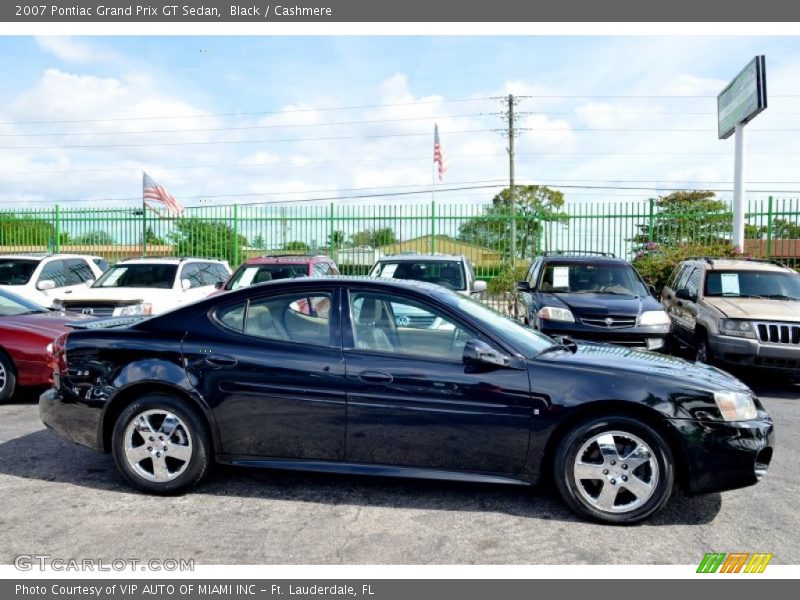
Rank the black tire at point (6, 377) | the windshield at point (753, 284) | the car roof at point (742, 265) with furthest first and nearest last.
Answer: the car roof at point (742, 265), the windshield at point (753, 284), the black tire at point (6, 377)

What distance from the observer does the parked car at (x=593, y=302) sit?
9195 millimetres

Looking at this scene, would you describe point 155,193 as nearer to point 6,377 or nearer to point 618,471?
point 6,377

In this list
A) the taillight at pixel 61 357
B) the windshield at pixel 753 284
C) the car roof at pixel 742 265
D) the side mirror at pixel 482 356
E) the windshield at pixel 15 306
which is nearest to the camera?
the side mirror at pixel 482 356

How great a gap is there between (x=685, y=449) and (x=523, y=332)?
52.2 inches

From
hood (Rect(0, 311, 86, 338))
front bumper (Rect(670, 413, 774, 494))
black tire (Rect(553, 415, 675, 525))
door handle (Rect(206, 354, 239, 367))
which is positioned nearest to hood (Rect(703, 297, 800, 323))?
front bumper (Rect(670, 413, 774, 494))

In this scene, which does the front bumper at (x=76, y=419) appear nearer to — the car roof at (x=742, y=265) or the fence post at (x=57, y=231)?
the car roof at (x=742, y=265)

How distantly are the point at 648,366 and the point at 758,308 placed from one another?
527 centimetres

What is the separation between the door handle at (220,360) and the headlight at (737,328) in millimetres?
6438

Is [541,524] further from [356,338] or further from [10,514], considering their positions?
[10,514]

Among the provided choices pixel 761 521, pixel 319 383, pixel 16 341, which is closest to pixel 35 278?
pixel 16 341

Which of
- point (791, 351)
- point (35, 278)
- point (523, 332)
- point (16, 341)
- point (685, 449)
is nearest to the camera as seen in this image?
point (685, 449)

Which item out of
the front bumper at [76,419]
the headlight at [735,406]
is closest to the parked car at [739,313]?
the headlight at [735,406]

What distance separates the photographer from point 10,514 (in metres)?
4.44

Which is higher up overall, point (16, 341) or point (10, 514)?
point (16, 341)
